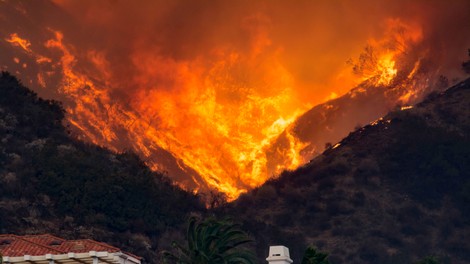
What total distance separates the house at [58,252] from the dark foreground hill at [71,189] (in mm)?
41476

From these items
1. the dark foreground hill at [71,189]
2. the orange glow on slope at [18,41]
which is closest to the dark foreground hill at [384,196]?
the dark foreground hill at [71,189]

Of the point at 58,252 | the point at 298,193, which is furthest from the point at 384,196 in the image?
the point at 58,252

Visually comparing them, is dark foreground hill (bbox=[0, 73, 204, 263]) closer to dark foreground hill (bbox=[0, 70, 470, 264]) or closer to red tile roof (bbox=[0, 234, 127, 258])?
dark foreground hill (bbox=[0, 70, 470, 264])

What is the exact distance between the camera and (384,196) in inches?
6329

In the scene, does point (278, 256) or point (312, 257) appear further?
point (312, 257)

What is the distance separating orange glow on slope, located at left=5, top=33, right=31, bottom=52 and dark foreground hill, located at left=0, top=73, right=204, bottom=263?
127 ft

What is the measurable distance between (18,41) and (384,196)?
6933 cm

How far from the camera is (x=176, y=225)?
136m

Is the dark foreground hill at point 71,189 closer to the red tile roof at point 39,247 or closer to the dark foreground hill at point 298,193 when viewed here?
the dark foreground hill at point 298,193

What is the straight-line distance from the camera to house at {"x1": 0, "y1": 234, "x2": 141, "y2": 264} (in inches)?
2467

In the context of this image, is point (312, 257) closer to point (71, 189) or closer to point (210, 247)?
point (210, 247)

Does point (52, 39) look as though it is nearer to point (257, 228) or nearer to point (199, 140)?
point (199, 140)

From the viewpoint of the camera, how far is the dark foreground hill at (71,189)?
120 metres

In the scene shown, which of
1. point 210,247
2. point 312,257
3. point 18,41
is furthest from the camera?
point 18,41
